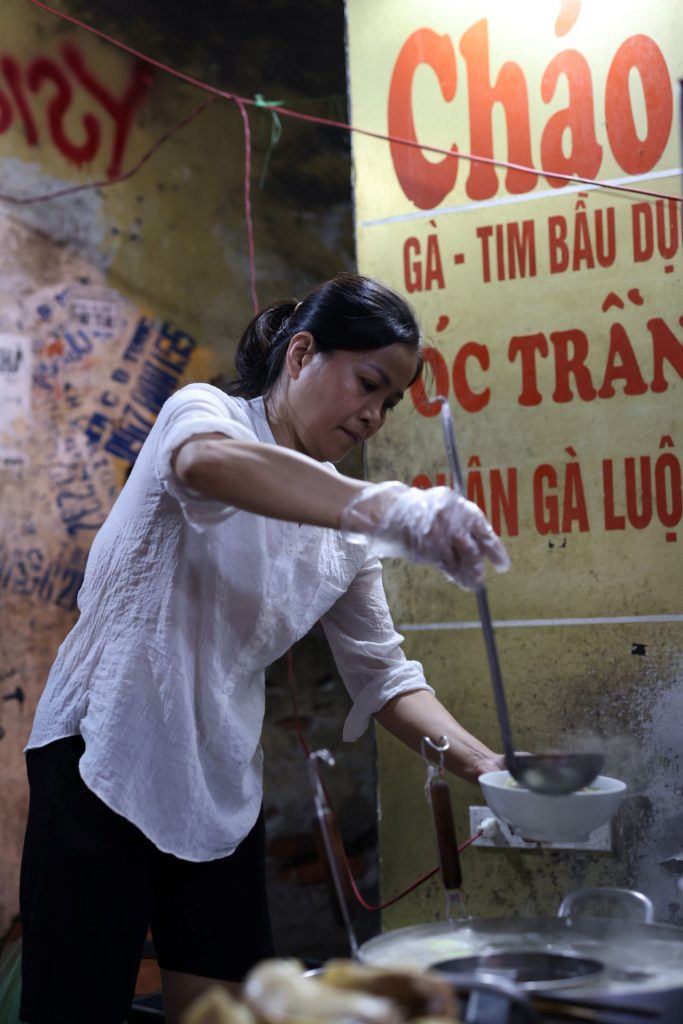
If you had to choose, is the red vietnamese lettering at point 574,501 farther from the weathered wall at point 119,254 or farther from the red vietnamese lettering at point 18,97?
the red vietnamese lettering at point 18,97

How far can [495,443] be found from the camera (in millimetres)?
2664

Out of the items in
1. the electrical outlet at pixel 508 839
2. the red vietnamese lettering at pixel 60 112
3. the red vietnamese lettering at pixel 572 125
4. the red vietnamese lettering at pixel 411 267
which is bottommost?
the electrical outlet at pixel 508 839

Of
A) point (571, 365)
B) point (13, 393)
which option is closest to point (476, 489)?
point (571, 365)

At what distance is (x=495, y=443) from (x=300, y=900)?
92.0 inches

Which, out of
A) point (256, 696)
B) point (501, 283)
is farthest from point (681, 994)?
point (501, 283)

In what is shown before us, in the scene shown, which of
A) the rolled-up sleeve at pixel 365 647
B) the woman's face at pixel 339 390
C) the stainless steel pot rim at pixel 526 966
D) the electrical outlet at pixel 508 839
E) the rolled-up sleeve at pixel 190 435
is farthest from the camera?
the electrical outlet at pixel 508 839

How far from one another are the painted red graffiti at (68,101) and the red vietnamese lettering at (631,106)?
76.9 inches

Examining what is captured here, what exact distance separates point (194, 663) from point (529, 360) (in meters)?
1.20

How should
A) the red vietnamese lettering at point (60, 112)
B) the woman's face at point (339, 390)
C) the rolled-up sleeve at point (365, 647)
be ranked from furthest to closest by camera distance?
1. the red vietnamese lettering at point (60, 112)
2. the rolled-up sleeve at point (365, 647)
3. the woman's face at point (339, 390)

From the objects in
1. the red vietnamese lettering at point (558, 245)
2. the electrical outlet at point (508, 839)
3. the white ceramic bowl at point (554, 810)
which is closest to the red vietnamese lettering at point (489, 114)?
the red vietnamese lettering at point (558, 245)

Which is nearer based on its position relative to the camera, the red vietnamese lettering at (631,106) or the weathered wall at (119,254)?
the red vietnamese lettering at (631,106)

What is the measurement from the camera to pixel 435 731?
6.89 feet

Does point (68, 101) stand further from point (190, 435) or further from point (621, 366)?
point (190, 435)

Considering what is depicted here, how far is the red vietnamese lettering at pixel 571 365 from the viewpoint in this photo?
102 inches
